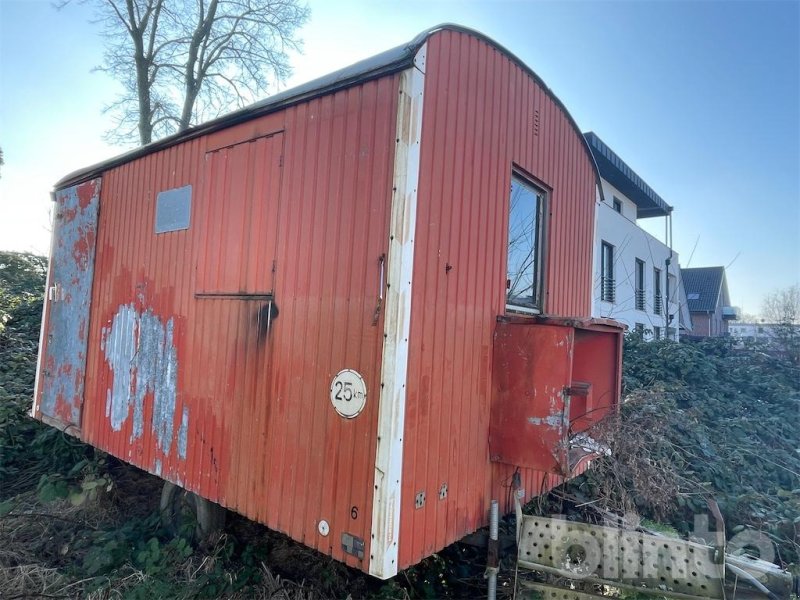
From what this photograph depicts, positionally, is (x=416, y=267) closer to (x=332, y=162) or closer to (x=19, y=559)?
(x=332, y=162)

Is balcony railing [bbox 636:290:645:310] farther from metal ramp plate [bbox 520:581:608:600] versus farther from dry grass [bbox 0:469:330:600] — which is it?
dry grass [bbox 0:469:330:600]

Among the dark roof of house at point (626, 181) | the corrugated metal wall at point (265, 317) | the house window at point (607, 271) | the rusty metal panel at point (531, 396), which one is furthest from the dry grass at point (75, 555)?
the dark roof of house at point (626, 181)

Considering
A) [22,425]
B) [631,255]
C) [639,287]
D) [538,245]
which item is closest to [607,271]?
[631,255]

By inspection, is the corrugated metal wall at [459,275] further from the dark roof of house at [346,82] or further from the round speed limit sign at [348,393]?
the round speed limit sign at [348,393]

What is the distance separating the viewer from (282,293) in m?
2.79

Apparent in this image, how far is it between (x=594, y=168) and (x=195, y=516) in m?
4.99

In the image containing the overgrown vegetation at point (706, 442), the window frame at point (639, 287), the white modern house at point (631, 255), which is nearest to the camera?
the overgrown vegetation at point (706, 442)

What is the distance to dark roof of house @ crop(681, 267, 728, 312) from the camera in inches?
1052

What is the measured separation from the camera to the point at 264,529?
4.24 m

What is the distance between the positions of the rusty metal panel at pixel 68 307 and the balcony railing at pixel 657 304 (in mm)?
17543

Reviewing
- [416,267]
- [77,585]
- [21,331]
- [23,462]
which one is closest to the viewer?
[416,267]

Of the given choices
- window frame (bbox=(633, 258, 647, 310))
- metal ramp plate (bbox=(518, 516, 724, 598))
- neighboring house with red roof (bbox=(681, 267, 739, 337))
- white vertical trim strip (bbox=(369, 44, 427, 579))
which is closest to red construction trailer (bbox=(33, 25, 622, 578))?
white vertical trim strip (bbox=(369, 44, 427, 579))

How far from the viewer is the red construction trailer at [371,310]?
7.60ft

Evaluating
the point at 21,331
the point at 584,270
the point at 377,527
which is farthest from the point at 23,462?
the point at 584,270
